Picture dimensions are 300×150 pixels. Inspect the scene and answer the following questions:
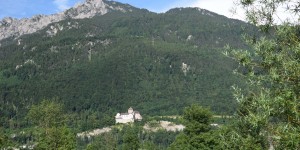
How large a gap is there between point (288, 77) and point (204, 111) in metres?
38.5

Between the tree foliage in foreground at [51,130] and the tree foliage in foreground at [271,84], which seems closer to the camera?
the tree foliage in foreground at [271,84]

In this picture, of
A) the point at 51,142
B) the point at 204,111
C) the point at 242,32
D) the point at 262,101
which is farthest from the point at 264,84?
the point at 51,142

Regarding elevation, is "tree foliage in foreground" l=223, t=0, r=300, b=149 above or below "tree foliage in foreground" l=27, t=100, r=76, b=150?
above

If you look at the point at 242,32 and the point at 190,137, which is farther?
the point at 190,137

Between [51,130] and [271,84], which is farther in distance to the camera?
[51,130]

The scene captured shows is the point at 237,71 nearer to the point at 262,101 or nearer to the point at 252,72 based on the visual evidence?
the point at 252,72

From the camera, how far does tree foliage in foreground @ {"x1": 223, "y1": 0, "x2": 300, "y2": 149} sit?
12.1 metres

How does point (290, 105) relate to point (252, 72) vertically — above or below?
below

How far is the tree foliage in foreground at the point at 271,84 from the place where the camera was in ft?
39.6

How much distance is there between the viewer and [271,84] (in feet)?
43.3

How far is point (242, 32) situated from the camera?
15.5 metres

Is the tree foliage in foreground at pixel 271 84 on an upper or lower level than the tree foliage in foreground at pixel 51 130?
upper

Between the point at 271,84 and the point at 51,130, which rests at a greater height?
the point at 271,84

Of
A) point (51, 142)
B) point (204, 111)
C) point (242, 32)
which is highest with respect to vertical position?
point (242, 32)
